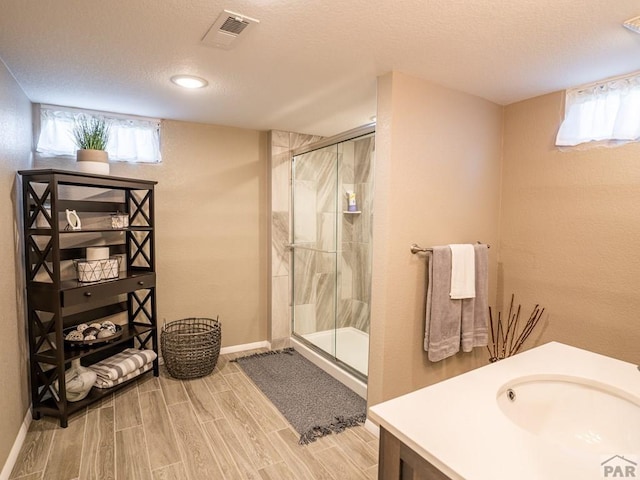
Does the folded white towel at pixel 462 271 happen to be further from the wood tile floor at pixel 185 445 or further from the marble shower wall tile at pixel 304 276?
the marble shower wall tile at pixel 304 276

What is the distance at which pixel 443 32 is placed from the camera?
5.17ft

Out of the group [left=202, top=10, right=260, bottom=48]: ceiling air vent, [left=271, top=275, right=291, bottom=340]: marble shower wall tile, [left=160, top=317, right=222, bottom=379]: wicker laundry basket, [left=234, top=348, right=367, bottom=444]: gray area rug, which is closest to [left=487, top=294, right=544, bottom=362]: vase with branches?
[left=234, top=348, right=367, bottom=444]: gray area rug

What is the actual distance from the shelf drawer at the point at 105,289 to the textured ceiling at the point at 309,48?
4.23 feet

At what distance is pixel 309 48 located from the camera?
1.74 m

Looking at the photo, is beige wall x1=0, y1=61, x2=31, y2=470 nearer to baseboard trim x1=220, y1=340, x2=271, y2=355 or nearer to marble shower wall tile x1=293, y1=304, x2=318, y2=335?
baseboard trim x1=220, y1=340, x2=271, y2=355

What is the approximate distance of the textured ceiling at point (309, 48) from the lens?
1.41m

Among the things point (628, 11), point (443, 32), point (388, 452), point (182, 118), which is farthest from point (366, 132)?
point (388, 452)

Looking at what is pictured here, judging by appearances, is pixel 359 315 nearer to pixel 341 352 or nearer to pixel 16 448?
pixel 341 352

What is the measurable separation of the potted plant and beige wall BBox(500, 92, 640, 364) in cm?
289

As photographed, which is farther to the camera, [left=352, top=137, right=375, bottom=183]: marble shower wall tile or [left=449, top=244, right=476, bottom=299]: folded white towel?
[left=352, top=137, right=375, bottom=183]: marble shower wall tile

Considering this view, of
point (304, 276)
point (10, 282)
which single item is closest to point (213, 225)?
point (304, 276)

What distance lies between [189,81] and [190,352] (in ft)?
6.57

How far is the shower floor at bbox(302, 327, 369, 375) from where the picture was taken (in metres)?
3.11

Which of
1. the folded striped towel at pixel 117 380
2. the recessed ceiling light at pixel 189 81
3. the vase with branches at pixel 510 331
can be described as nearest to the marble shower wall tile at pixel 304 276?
the folded striped towel at pixel 117 380
